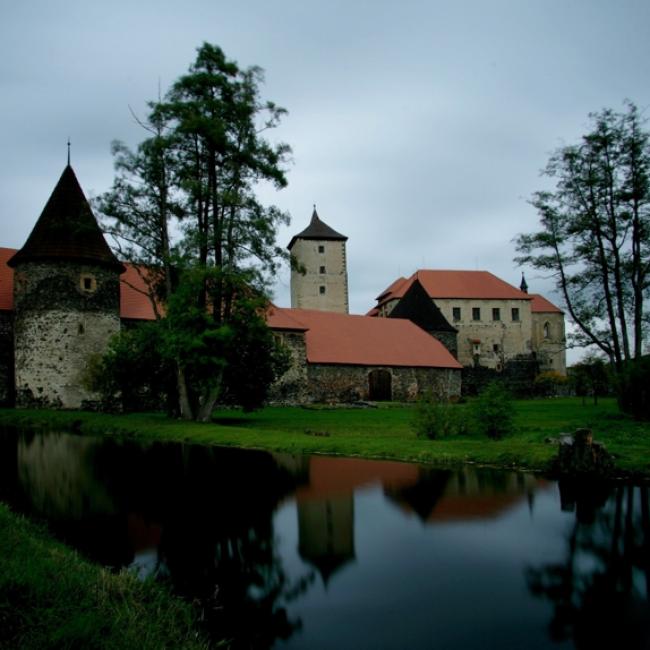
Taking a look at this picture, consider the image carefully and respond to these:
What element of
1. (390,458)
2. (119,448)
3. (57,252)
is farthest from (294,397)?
(390,458)

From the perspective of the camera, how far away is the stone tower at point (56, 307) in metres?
29.2

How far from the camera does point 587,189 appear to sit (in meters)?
22.8

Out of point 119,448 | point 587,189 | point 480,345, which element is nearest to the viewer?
point 119,448

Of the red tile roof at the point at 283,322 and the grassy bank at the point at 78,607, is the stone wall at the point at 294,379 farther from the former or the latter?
the grassy bank at the point at 78,607

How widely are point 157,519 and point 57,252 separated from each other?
24891mm

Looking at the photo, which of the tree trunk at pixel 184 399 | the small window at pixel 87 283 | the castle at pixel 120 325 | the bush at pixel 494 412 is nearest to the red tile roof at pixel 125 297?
the castle at pixel 120 325

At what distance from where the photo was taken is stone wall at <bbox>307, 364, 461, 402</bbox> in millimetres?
36906

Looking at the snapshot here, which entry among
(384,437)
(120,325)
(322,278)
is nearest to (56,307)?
(120,325)

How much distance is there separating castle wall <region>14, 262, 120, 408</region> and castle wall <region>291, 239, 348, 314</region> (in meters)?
31.3

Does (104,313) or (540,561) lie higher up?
(104,313)

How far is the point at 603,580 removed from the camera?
5348mm

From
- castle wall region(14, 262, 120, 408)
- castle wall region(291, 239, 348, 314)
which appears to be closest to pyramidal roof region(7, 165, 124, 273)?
castle wall region(14, 262, 120, 408)

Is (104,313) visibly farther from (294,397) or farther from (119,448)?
(119,448)

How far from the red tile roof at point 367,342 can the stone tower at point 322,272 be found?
16178mm
